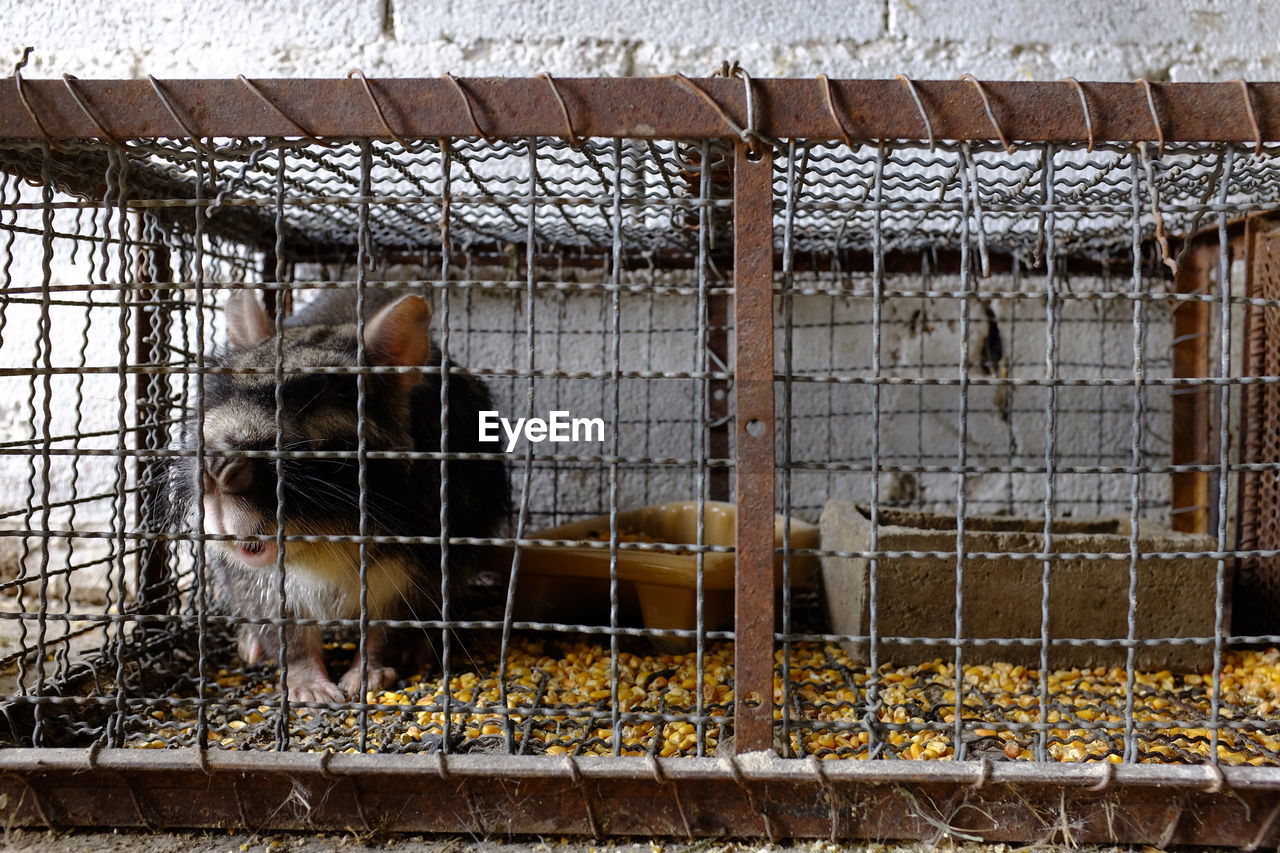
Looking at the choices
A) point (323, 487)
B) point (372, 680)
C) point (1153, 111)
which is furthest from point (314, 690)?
point (1153, 111)

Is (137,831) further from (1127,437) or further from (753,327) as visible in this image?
(1127,437)

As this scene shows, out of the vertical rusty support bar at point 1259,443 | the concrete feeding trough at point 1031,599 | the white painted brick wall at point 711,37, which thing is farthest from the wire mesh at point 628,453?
the white painted brick wall at point 711,37

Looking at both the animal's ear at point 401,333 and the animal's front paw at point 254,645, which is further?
the animal's front paw at point 254,645

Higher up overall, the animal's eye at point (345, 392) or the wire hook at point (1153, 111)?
the wire hook at point (1153, 111)

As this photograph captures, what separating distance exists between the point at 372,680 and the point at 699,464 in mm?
1425

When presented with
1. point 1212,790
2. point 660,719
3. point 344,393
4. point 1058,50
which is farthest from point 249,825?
point 1058,50

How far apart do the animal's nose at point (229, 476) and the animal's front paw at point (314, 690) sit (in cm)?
75

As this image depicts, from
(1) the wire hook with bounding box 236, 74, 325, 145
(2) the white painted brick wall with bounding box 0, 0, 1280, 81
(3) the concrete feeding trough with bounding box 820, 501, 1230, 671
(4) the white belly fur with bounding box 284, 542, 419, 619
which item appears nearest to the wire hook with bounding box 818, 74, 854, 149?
(1) the wire hook with bounding box 236, 74, 325, 145

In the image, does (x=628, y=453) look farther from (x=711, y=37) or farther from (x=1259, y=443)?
(x=1259, y=443)

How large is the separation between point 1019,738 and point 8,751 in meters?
2.36

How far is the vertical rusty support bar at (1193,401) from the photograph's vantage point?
12.1 feet

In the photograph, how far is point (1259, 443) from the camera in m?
3.38

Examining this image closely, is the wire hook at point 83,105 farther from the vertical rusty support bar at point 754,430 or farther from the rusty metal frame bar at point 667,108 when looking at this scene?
the vertical rusty support bar at point 754,430

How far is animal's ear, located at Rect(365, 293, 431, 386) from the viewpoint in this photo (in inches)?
105
